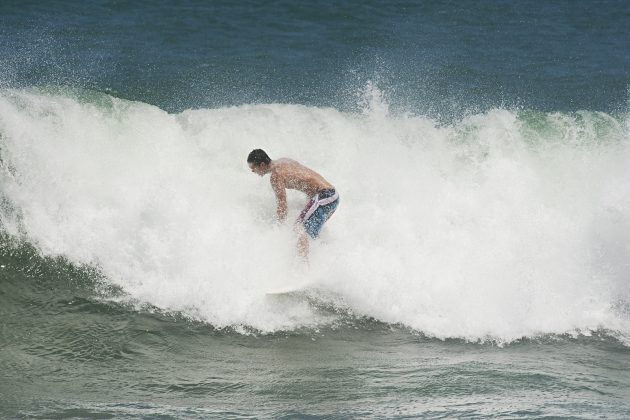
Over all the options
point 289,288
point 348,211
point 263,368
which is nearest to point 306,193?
point 289,288

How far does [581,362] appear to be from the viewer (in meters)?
6.38

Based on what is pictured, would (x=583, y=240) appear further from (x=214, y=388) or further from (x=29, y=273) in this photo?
(x=29, y=273)

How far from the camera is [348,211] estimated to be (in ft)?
28.5

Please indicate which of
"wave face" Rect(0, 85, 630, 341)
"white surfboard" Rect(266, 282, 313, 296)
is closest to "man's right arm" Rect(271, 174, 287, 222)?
"wave face" Rect(0, 85, 630, 341)

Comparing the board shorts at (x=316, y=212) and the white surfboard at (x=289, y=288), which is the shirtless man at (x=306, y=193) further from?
the white surfboard at (x=289, y=288)

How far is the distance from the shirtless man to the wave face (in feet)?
0.63

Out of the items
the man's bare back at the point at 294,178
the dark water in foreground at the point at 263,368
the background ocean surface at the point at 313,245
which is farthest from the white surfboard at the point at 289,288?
the man's bare back at the point at 294,178

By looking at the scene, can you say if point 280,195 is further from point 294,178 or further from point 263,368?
point 263,368

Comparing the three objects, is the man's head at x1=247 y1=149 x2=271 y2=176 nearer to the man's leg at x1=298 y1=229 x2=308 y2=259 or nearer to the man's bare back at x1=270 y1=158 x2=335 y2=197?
the man's bare back at x1=270 y1=158 x2=335 y2=197

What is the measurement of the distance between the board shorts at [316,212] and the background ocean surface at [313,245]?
362mm

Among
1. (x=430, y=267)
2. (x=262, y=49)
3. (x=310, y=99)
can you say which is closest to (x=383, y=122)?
(x=310, y=99)

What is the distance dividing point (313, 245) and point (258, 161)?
112 cm

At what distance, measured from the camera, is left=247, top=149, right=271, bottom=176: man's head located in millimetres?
7203

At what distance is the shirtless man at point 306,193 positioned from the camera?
24.2ft
